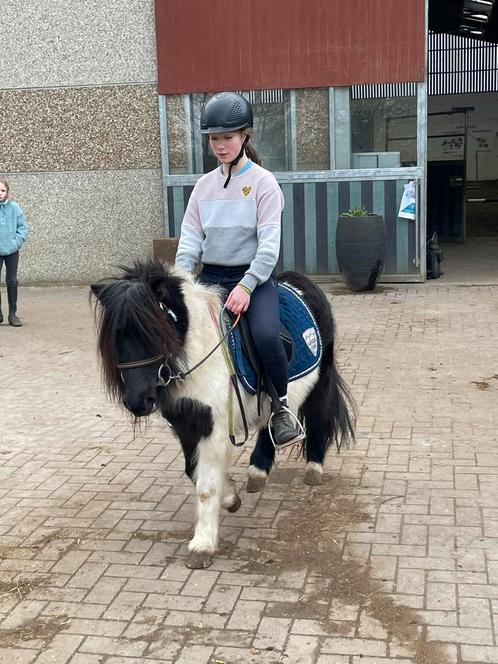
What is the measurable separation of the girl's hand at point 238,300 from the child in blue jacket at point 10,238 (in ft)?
24.1

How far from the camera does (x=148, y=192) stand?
13453 millimetres

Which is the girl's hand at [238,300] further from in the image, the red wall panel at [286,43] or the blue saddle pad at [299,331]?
the red wall panel at [286,43]

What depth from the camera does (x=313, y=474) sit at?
5.11 meters

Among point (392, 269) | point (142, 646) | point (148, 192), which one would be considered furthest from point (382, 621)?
point (148, 192)

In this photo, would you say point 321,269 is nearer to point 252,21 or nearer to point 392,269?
point 392,269

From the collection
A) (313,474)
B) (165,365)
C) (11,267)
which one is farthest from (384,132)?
(165,365)

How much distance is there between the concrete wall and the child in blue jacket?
109 inches

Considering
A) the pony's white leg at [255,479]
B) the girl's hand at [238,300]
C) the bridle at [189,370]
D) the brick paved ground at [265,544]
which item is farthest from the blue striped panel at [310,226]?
the girl's hand at [238,300]

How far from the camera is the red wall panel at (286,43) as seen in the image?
40.3 ft

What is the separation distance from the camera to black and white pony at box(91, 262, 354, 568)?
3.66 meters

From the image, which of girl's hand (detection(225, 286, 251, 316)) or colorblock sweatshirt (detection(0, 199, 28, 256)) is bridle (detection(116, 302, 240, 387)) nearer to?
girl's hand (detection(225, 286, 251, 316))

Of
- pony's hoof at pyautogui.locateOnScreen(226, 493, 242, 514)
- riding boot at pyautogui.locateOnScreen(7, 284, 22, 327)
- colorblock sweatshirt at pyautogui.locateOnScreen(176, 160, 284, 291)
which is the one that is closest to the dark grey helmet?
colorblock sweatshirt at pyautogui.locateOnScreen(176, 160, 284, 291)

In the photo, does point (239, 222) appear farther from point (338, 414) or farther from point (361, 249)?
Answer: point (361, 249)

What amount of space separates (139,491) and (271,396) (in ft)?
4.21
